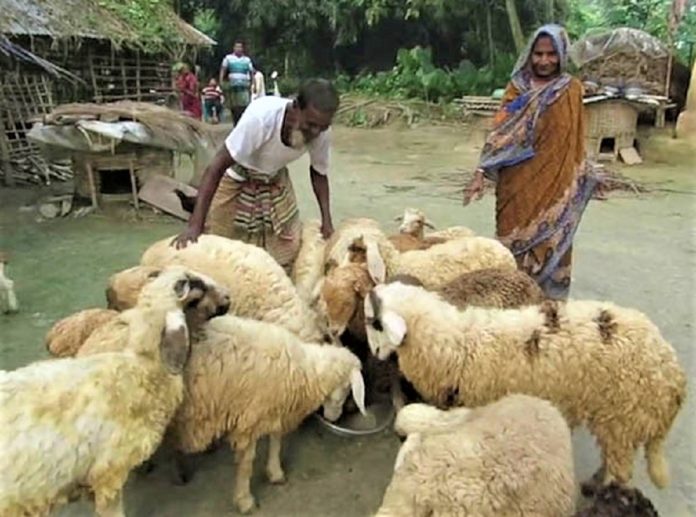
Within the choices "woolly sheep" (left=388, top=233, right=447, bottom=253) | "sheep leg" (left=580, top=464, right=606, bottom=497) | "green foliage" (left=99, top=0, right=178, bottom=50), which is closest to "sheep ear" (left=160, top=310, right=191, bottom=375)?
"sheep leg" (left=580, top=464, right=606, bottom=497)

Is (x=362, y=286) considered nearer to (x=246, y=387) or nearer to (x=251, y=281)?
(x=251, y=281)

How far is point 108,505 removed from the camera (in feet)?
8.82

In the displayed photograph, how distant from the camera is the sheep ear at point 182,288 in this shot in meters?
3.06

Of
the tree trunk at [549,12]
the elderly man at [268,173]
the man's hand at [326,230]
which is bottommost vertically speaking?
the man's hand at [326,230]

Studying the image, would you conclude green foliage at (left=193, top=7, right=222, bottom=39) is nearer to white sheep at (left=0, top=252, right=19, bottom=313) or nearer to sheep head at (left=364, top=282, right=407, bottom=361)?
white sheep at (left=0, top=252, right=19, bottom=313)

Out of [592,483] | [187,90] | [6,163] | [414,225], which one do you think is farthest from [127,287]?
[187,90]

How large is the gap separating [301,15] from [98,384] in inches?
910

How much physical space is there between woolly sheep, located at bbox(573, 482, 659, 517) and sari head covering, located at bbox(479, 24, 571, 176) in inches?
101

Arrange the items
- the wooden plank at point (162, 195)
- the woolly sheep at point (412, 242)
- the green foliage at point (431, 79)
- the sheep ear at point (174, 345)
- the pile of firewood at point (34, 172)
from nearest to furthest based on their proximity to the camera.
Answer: the sheep ear at point (174, 345) < the woolly sheep at point (412, 242) < the wooden plank at point (162, 195) < the pile of firewood at point (34, 172) < the green foliage at point (431, 79)

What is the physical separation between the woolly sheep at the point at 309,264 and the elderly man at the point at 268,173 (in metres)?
0.07

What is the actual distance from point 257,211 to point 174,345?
5.72ft

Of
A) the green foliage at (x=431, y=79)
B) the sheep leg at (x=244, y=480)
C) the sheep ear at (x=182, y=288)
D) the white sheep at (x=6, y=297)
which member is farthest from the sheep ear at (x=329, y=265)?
the green foliage at (x=431, y=79)

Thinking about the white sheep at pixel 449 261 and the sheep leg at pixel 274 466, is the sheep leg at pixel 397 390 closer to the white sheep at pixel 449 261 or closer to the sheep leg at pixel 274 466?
the white sheep at pixel 449 261

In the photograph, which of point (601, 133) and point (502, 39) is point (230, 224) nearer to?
point (601, 133)
